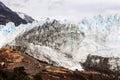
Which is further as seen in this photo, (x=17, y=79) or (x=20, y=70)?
(x=20, y=70)

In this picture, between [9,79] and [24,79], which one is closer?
[24,79]

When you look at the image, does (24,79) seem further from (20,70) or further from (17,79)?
(20,70)

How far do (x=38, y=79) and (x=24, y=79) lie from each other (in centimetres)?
815

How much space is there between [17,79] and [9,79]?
536 cm

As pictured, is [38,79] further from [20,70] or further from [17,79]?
[20,70]

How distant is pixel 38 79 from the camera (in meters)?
94.8

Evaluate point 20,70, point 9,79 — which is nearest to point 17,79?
point 9,79

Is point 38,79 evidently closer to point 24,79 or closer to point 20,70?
point 24,79

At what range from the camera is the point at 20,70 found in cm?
11550

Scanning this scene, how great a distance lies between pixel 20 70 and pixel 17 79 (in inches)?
913

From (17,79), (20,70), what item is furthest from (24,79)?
(20,70)

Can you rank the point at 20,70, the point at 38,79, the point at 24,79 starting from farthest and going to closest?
1. the point at 20,70
2. the point at 38,79
3. the point at 24,79

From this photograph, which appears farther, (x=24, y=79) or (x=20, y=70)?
(x=20, y=70)

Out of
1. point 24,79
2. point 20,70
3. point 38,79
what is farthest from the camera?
point 20,70
